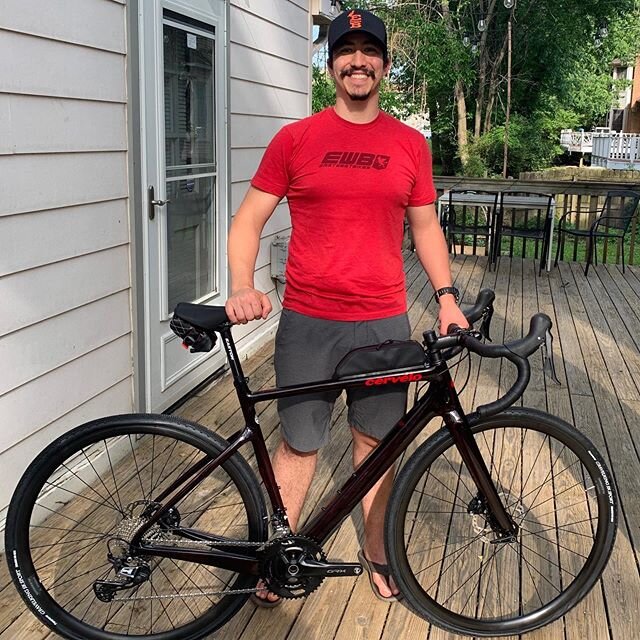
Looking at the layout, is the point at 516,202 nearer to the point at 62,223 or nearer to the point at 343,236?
the point at 62,223

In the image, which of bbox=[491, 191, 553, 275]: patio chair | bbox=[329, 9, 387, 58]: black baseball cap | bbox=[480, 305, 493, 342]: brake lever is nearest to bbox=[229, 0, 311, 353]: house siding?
bbox=[329, 9, 387, 58]: black baseball cap

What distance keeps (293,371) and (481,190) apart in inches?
283

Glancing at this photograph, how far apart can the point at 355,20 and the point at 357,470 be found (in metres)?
1.11

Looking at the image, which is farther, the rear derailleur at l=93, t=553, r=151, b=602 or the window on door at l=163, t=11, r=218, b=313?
the window on door at l=163, t=11, r=218, b=313

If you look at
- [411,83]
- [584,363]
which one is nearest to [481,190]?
[584,363]

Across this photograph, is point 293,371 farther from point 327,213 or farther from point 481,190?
point 481,190

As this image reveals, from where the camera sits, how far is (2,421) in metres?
2.52

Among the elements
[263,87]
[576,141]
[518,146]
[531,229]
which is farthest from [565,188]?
[576,141]

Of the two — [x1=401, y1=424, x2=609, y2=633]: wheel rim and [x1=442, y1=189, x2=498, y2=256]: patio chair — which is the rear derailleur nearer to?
[x1=401, y1=424, x2=609, y2=633]: wheel rim

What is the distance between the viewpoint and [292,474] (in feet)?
7.38

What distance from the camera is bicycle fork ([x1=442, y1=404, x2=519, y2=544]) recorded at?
2020 mm

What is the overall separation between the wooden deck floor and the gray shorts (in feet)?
1.68

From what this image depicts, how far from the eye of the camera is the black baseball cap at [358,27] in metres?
1.94

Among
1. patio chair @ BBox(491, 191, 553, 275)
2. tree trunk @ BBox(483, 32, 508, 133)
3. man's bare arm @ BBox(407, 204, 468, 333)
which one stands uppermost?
tree trunk @ BBox(483, 32, 508, 133)
